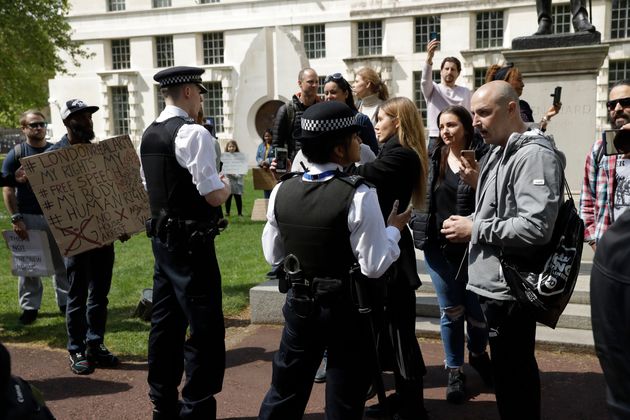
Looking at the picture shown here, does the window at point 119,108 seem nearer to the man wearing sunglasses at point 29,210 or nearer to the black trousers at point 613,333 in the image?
the man wearing sunglasses at point 29,210

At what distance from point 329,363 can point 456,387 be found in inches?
74.8

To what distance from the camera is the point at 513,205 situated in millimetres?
3309

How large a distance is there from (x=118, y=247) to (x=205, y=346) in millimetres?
8778

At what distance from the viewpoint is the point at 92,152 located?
17.8 feet

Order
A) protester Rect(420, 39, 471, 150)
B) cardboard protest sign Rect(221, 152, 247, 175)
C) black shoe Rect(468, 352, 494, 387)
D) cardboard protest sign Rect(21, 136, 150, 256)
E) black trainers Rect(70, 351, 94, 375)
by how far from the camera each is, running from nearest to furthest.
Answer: black shoe Rect(468, 352, 494, 387)
cardboard protest sign Rect(21, 136, 150, 256)
black trainers Rect(70, 351, 94, 375)
protester Rect(420, 39, 471, 150)
cardboard protest sign Rect(221, 152, 247, 175)

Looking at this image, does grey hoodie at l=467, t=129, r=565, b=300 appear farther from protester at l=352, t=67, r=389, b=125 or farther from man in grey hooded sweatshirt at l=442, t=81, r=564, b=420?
protester at l=352, t=67, r=389, b=125

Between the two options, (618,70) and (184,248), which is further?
(618,70)

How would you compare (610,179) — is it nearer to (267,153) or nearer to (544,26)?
(544,26)

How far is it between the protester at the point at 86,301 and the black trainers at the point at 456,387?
3.02 meters

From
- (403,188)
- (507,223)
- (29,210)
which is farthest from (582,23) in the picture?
(29,210)

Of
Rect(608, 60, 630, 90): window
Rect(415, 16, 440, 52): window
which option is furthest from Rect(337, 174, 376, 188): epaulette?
Rect(415, 16, 440, 52): window

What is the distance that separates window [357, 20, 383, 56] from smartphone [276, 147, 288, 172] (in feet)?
105

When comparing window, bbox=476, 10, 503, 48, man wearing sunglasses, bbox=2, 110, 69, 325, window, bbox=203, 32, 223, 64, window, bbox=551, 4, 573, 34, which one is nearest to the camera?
man wearing sunglasses, bbox=2, 110, 69, 325

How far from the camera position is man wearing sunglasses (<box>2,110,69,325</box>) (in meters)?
6.35
